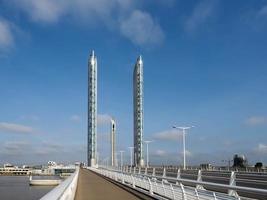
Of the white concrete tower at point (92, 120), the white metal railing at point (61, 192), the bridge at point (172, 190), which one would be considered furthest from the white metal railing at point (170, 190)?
the white concrete tower at point (92, 120)

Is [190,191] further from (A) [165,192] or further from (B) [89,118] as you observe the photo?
Answer: (B) [89,118]

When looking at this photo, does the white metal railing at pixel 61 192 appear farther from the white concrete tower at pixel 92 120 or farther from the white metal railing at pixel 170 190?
the white concrete tower at pixel 92 120

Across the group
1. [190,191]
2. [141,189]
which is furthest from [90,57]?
[190,191]

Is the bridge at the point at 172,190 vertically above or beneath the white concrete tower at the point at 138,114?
beneath

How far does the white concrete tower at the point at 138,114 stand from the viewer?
11525cm

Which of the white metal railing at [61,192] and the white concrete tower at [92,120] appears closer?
the white metal railing at [61,192]

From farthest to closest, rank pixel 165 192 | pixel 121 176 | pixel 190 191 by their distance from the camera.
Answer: pixel 121 176 < pixel 165 192 < pixel 190 191

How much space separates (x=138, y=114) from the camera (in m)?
115

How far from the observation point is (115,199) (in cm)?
2353

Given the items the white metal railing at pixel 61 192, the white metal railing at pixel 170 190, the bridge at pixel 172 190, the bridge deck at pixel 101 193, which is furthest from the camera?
the bridge deck at pixel 101 193

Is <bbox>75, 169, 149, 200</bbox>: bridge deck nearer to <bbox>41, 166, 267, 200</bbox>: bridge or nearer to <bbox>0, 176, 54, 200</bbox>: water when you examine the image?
<bbox>41, 166, 267, 200</bbox>: bridge

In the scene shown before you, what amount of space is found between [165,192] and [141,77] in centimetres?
9587

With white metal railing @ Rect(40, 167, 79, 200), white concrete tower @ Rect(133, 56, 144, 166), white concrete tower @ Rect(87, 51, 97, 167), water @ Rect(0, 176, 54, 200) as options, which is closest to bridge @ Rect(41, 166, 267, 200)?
white metal railing @ Rect(40, 167, 79, 200)

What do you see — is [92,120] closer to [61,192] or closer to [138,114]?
[138,114]
